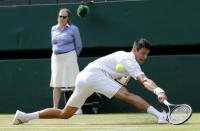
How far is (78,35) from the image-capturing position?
13016mm

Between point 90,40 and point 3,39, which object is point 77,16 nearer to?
point 90,40

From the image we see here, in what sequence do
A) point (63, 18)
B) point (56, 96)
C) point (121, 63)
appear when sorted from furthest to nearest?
point (56, 96)
point (63, 18)
point (121, 63)

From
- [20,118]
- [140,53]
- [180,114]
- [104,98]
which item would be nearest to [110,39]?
[104,98]

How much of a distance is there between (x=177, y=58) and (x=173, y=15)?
0.85 metres

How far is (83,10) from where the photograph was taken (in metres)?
13.9

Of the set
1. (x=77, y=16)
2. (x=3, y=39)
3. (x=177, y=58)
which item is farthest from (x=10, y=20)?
(x=177, y=58)

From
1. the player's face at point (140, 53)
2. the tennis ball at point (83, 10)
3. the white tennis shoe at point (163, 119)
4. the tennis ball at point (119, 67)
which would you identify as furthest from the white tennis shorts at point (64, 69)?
the white tennis shoe at point (163, 119)

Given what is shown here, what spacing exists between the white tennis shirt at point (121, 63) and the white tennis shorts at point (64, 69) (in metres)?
3.47

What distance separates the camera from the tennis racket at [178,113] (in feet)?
28.9

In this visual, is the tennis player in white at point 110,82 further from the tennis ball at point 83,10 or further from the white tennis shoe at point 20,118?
the tennis ball at point 83,10

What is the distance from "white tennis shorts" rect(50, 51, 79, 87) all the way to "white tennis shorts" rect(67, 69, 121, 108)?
354 centimetres

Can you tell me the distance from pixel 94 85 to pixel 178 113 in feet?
4.15

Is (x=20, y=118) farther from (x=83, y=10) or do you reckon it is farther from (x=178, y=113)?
(x=83, y=10)

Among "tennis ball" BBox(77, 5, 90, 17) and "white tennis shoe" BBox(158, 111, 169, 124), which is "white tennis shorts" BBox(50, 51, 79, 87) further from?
"white tennis shoe" BBox(158, 111, 169, 124)
